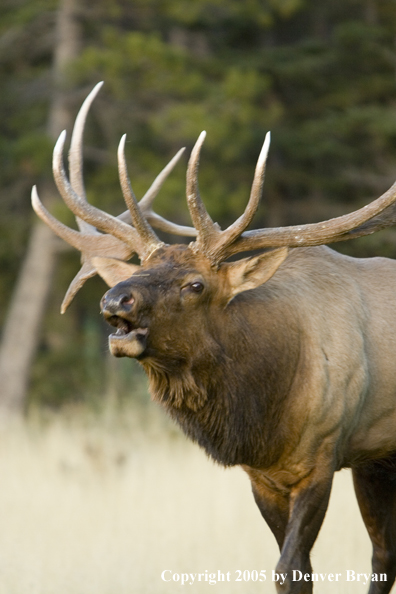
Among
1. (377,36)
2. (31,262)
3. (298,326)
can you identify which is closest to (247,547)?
(298,326)

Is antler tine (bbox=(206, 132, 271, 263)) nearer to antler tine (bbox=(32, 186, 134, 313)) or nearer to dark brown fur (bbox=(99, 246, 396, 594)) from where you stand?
dark brown fur (bbox=(99, 246, 396, 594))

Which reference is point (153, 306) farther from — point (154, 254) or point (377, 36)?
point (377, 36)

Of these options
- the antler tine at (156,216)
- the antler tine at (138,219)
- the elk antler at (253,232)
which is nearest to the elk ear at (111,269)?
the antler tine at (138,219)

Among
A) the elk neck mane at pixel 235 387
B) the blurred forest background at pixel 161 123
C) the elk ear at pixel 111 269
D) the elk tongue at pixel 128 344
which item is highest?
the blurred forest background at pixel 161 123

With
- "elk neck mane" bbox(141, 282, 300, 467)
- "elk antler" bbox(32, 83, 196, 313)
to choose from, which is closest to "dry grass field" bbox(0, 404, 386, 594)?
"elk neck mane" bbox(141, 282, 300, 467)

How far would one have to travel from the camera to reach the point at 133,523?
265 inches

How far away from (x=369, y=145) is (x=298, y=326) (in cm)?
1029

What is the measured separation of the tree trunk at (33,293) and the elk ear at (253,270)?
8531mm

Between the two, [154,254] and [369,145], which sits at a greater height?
[369,145]

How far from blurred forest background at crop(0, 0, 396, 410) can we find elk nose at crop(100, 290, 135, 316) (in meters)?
7.16

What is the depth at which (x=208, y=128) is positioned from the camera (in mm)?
10867

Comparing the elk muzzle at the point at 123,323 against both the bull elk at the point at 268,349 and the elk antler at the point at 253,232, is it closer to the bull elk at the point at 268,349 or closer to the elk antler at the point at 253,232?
the bull elk at the point at 268,349

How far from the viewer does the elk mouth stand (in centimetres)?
351

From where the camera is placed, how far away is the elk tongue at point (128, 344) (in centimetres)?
351
